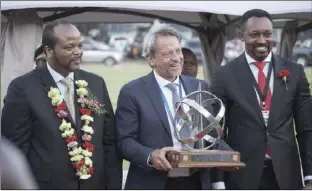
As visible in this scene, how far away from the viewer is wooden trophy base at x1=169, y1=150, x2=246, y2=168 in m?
4.00

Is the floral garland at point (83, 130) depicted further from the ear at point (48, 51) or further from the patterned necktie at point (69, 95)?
the ear at point (48, 51)

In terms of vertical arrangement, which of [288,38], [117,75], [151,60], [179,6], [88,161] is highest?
[179,6]

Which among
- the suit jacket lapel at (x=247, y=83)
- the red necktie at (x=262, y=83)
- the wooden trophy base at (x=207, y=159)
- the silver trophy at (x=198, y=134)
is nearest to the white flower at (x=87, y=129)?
the silver trophy at (x=198, y=134)

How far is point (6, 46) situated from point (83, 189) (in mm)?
3766

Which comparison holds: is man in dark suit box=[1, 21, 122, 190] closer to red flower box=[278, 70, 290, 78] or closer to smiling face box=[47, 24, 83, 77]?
smiling face box=[47, 24, 83, 77]

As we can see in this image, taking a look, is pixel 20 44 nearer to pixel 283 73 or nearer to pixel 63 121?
pixel 63 121

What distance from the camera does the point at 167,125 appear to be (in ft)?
14.5

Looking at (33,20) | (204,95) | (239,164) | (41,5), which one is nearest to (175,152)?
(239,164)

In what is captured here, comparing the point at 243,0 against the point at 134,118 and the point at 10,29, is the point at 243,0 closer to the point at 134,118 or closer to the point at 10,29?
the point at 10,29

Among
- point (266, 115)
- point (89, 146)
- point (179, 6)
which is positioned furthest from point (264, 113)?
point (179, 6)

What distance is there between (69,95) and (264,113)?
1329mm

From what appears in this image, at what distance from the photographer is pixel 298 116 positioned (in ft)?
16.3

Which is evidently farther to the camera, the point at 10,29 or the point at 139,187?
the point at 10,29

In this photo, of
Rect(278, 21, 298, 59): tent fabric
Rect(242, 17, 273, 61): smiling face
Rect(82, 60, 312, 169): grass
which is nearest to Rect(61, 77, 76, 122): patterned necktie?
Rect(242, 17, 273, 61): smiling face
